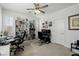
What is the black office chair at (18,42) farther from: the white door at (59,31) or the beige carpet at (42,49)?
the white door at (59,31)

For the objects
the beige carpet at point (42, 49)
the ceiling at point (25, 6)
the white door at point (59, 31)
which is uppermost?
the ceiling at point (25, 6)

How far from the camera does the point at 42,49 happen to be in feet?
6.07

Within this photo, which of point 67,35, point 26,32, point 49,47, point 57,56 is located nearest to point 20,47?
point 26,32

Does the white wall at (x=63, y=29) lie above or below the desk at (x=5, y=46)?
above

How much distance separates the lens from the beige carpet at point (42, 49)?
5.97ft

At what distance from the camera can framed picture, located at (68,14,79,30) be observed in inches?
71.6

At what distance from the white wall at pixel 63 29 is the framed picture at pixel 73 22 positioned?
0.06m

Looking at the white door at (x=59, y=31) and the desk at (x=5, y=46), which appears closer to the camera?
the desk at (x=5, y=46)

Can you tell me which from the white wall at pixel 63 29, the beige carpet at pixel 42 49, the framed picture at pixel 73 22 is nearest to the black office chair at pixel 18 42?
the beige carpet at pixel 42 49

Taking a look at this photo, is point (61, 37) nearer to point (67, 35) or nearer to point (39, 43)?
point (67, 35)

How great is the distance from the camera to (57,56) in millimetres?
1819

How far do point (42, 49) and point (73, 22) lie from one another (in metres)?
0.86

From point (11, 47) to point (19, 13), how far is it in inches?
27.9

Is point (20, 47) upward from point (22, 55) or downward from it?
upward
